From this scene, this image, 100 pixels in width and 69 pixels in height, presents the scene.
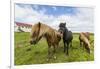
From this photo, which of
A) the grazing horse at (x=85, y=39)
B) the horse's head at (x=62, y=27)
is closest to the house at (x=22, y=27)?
the horse's head at (x=62, y=27)

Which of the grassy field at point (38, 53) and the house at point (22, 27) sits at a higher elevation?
the house at point (22, 27)

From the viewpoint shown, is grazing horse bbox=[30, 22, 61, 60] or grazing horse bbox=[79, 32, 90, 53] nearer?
grazing horse bbox=[30, 22, 61, 60]

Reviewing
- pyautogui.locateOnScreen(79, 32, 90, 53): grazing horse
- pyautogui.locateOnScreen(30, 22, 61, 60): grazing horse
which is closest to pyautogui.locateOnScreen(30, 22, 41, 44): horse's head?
Result: pyautogui.locateOnScreen(30, 22, 61, 60): grazing horse

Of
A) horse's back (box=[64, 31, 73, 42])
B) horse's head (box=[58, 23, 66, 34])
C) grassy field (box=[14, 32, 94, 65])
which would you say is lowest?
grassy field (box=[14, 32, 94, 65])

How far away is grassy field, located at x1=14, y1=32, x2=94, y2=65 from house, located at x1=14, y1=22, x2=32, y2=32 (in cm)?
4

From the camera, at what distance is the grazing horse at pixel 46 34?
2174 mm

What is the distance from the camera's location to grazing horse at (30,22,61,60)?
2.17m

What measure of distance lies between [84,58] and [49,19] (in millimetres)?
655

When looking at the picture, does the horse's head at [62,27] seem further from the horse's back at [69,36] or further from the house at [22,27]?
the house at [22,27]

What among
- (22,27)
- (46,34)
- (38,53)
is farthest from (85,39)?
(22,27)

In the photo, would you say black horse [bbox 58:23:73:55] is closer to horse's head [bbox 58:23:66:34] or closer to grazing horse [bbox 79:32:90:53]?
horse's head [bbox 58:23:66:34]

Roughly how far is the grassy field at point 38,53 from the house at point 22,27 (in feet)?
0.15

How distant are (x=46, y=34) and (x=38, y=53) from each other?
24cm
